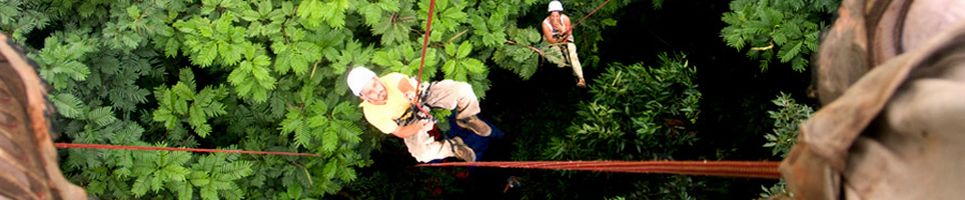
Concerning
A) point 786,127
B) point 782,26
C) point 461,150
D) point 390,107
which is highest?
point 782,26

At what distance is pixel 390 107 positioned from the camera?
A: 3.14 metres

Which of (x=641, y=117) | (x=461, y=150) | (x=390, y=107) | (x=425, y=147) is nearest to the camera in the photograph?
(x=390, y=107)

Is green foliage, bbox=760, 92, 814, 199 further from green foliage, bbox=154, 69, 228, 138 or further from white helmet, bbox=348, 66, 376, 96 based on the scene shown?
green foliage, bbox=154, 69, 228, 138

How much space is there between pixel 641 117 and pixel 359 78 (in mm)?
1252

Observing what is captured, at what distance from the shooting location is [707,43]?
421 cm

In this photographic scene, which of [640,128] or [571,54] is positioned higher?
[571,54]

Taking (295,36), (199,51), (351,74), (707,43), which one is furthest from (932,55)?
(707,43)

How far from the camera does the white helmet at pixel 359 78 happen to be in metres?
2.99

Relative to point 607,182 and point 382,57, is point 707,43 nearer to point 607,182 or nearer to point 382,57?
point 607,182

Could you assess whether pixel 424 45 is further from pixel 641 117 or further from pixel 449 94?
pixel 641 117

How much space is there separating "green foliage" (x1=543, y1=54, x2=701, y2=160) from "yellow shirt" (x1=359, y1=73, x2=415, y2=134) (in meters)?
0.84

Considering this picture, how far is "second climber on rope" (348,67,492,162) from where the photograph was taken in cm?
301

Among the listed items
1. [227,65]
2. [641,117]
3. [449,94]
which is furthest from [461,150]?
[227,65]

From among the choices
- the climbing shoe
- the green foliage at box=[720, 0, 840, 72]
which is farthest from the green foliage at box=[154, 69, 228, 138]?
the green foliage at box=[720, 0, 840, 72]
